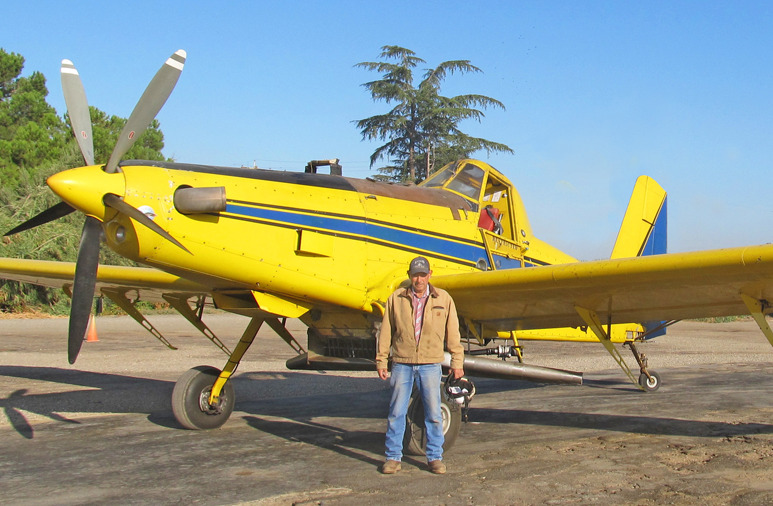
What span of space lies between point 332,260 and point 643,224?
21.8 feet

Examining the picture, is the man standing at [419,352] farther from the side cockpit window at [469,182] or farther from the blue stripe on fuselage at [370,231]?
the side cockpit window at [469,182]

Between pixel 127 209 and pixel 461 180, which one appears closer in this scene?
pixel 127 209

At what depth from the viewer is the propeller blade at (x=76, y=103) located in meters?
6.09

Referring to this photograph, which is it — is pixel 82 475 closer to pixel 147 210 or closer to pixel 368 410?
pixel 147 210

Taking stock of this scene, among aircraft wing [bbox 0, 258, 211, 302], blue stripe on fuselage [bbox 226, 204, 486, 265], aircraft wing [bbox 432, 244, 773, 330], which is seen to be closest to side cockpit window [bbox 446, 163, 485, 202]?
blue stripe on fuselage [bbox 226, 204, 486, 265]

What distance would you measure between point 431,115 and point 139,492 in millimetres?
23607

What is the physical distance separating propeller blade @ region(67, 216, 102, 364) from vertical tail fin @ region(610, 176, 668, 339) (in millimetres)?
7681

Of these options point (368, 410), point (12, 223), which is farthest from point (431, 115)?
point (368, 410)

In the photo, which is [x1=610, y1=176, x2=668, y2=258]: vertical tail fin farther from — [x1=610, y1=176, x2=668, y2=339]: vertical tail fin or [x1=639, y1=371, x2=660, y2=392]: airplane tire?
[x1=639, y1=371, x2=660, y2=392]: airplane tire

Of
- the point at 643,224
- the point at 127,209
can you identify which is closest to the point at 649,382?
the point at 643,224

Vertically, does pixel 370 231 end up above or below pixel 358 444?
above

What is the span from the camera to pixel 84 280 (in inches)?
239

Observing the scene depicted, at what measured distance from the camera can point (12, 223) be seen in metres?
27.5

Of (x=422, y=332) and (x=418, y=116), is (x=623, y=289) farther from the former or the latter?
(x=418, y=116)
